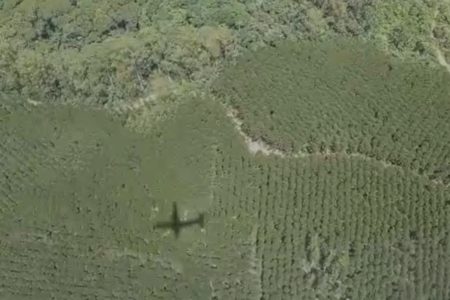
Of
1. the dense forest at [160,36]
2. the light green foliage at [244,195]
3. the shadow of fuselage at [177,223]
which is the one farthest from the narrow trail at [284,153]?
the shadow of fuselage at [177,223]

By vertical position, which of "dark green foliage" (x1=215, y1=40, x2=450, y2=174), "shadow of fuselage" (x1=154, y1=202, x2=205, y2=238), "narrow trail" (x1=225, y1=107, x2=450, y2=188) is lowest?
"shadow of fuselage" (x1=154, y1=202, x2=205, y2=238)

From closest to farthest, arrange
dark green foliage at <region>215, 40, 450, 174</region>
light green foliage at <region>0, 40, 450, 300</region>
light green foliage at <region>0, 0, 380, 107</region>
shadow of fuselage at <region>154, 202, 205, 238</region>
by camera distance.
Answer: light green foliage at <region>0, 40, 450, 300</region>, shadow of fuselage at <region>154, 202, 205, 238</region>, dark green foliage at <region>215, 40, 450, 174</region>, light green foliage at <region>0, 0, 380, 107</region>

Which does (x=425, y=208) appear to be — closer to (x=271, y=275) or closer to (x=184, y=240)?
(x=271, y=275)

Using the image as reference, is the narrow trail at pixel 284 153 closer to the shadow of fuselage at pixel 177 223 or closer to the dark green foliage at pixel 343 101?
the dark green foliage at pixel 343 101

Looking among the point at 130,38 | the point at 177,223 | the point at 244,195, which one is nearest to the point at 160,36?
the point at 130,38

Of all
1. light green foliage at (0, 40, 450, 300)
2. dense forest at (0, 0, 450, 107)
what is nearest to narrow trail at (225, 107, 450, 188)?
light green foliage at (0, 40, 450, 300)

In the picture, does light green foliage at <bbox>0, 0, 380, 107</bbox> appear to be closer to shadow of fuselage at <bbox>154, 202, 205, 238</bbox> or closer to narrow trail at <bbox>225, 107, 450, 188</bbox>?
narrow trail at <bbox>225, 107, 450, 188</bbox>

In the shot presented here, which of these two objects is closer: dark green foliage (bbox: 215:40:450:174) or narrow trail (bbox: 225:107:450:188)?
narrow trail (bbox: 225:107:450:188)

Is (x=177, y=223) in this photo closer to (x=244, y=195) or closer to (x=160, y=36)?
(x=244, y=195)
